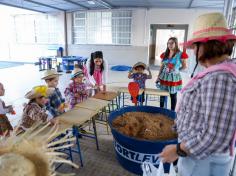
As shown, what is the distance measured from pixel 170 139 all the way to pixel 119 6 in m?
7.75

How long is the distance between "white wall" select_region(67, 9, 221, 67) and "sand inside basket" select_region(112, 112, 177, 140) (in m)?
5.92

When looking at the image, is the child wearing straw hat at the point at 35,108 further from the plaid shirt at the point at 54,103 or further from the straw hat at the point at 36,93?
the plaid shirt at the point at 54,103

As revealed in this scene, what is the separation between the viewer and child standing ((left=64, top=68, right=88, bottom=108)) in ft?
9.20

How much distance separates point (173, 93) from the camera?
125 inches

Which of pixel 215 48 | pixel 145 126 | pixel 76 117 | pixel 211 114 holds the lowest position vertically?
pixel 145 126

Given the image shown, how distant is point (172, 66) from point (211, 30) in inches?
83.7

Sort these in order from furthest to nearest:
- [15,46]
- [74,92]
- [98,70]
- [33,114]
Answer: [15,46] → [98,70] → [74,92] → [33,114]

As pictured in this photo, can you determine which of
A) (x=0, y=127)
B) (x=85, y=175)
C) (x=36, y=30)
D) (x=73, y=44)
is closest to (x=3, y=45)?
(x=36, y=30)

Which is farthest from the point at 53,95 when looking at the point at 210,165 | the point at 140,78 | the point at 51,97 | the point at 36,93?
the point at 210,165

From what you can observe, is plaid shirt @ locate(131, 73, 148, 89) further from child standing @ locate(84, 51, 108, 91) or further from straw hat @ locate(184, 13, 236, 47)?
straw hat @ locate(184, 13, 236, 47)

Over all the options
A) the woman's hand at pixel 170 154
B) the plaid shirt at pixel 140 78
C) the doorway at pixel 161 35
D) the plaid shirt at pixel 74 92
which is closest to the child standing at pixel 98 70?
the plaid shirt at pixel 74 92

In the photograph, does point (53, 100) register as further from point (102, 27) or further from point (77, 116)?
point (102, 27)

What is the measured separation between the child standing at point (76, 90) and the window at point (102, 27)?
6494mm

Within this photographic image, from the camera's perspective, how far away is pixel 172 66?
296 centimetres
